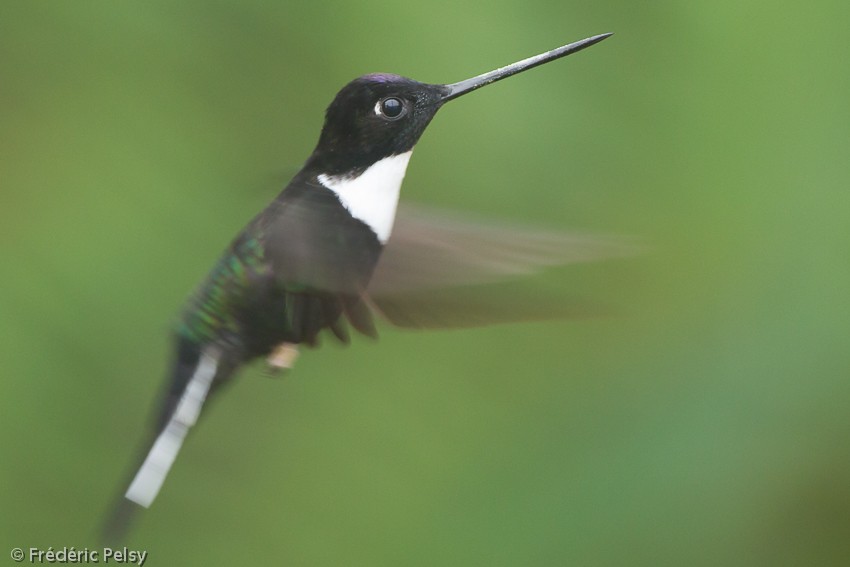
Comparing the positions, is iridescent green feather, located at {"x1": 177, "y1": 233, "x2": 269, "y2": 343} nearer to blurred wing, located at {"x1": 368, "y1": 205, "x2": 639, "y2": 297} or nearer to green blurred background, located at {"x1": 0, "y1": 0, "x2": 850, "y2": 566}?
blurred wing, located at {"x1": 368, "y1": 205, "x2": 639, "y2": 297}

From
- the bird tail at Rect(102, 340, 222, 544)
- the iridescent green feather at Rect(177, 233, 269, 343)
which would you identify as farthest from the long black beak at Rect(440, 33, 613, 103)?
the bird tail at Rect(102, 340, 222, 544)

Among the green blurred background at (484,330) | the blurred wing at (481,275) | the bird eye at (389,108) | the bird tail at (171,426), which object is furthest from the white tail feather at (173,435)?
the green blurred background at (484,330)

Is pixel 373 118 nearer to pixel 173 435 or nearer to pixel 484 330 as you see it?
pixel 173 435

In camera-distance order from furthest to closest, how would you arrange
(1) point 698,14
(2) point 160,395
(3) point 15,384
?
(1) point 698,14 → (3) point 15,384 → (2) point 160,395

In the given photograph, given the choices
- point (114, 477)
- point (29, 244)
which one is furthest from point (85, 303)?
A: point (114, 477)

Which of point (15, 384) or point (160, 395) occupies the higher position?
point (160, 395)

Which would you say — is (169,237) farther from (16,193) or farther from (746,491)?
(746,491)

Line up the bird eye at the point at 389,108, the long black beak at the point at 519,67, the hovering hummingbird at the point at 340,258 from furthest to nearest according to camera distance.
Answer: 1. the bird eye at the point at 389,108
2. the hovering hummingbird at the point at 340,258
3. the long black beak at the point at 519,67

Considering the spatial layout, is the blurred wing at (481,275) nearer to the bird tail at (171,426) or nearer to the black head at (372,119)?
the black head at (372,119)
